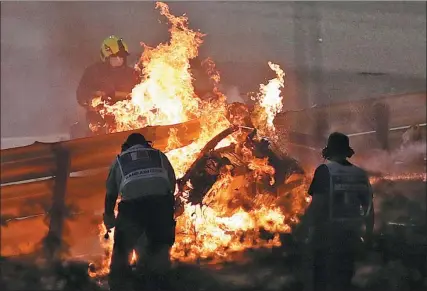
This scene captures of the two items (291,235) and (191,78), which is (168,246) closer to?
(291,235)

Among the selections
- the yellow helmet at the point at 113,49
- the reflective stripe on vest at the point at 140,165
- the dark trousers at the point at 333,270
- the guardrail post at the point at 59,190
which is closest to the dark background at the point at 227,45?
the yellow helmet at the point at 113,49

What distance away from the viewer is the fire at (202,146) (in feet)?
21.2

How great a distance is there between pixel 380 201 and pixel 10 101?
7234 millimetres

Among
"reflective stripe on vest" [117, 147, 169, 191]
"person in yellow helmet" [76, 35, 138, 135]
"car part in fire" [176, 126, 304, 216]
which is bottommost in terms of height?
"reflective stripe on vest" [117, 147, 169, 191]

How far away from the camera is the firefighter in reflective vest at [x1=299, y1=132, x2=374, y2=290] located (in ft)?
16.7

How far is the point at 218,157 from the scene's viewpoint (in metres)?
6.75

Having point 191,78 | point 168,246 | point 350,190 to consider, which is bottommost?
point 168,246

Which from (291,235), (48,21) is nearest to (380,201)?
(291,235)

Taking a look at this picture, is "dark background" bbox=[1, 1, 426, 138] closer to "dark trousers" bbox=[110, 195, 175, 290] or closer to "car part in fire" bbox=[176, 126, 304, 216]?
"car part in fire" bbox=[176, 126, 304, 216]

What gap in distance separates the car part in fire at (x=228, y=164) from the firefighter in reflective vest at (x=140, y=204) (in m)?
0.95

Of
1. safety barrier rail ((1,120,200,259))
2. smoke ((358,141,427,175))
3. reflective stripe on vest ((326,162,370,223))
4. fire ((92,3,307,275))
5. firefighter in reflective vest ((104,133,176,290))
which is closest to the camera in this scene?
reflective stripe on vest ((326,162,370,223))

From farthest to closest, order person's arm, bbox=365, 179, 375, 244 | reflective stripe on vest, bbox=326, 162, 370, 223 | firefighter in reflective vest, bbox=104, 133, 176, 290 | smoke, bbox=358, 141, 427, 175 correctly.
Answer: smoke, bbox=358, 141, 427, 175
firefighter in reflective vest, bbox=104, 133, 176, 290
person's arm, bbox=365, 179, 375, 244
reflective stripe on vest, bbox=326, 162, 370, 223

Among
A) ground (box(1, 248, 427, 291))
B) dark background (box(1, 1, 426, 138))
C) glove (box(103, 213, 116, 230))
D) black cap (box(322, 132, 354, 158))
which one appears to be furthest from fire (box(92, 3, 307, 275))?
dark background (box(1, 1, 426, 138))

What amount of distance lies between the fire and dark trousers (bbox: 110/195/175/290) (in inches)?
5.2
